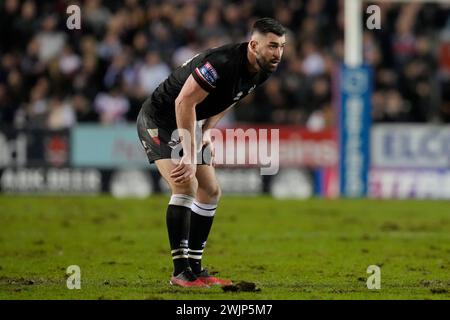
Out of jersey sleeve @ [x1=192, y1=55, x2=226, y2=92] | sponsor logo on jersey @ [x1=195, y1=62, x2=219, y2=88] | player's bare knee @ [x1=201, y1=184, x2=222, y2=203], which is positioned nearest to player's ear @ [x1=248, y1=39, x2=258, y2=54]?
jersey sleeve @ [x1=192, y1=55, x2=226, y2=92]

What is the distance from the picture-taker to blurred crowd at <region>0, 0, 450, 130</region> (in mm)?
20234

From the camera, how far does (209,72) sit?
8.09 m

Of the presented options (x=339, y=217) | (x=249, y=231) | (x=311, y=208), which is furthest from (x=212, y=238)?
(x=311, y=208)

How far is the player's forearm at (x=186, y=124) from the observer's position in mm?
8117

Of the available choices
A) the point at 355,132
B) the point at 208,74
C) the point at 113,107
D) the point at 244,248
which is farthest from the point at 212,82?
the point at 113,107

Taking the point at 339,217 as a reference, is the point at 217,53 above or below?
above

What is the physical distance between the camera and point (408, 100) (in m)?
21.5

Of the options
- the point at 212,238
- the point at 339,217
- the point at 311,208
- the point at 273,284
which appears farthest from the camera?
the point at 311,208

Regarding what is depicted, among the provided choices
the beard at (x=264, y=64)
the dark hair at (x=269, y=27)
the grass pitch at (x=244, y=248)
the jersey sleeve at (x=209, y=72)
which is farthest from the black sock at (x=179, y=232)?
the dark hair at (x=269, y=27)

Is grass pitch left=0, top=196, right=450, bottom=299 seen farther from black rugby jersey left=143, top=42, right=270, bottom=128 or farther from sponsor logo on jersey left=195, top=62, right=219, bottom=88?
sponsor logo on jersey left=195, top=62, right=219, bottom=88

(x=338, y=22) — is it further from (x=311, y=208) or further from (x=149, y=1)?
(x=311, y=208)

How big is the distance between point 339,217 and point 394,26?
24.8 feet

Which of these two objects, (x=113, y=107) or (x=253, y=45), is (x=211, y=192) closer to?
(x=253, y=45)

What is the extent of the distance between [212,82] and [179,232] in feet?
4.53
